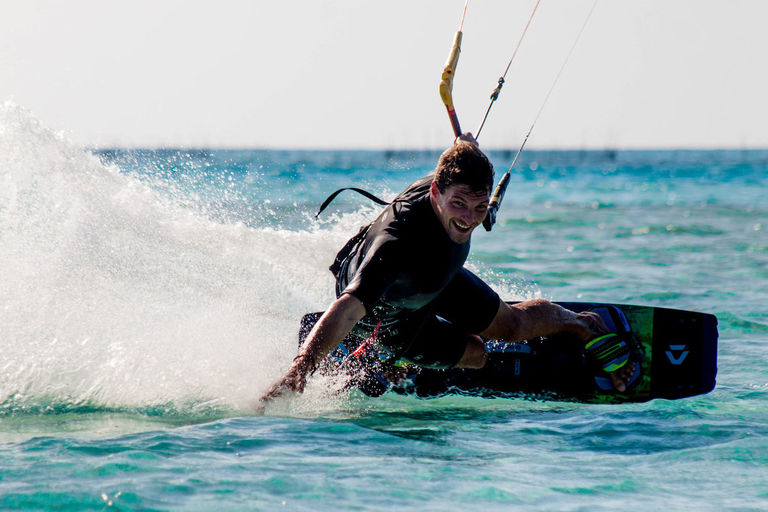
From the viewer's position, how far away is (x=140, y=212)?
288 inches

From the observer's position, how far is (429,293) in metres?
4.93

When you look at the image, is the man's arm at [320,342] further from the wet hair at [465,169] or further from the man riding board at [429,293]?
the wet hair at [465,169]

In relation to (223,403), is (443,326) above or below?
above

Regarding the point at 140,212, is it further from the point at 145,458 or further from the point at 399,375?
the point at 145,458

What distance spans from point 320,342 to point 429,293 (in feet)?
3.10

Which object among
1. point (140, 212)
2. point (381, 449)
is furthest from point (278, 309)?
point (381, 449)

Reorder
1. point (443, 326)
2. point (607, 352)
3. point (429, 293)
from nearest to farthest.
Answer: point (429, 293) → point (443, 326) → point (607, 352)

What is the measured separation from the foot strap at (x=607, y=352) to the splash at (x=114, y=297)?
2.15 metres

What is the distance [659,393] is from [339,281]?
2376mm

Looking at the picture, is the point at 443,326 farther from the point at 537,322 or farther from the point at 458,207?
the point at 458,207

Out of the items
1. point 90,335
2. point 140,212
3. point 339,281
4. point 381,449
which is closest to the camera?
point 381,449

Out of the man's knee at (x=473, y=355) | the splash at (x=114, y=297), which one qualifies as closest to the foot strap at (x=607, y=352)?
the man's knee at (x=473, y=355)

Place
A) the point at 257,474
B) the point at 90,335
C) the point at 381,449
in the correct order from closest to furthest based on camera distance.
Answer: the point at 257,474 → the point at 381,449 → the point at 90,335

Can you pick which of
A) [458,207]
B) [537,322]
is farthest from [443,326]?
→ [458,207]
